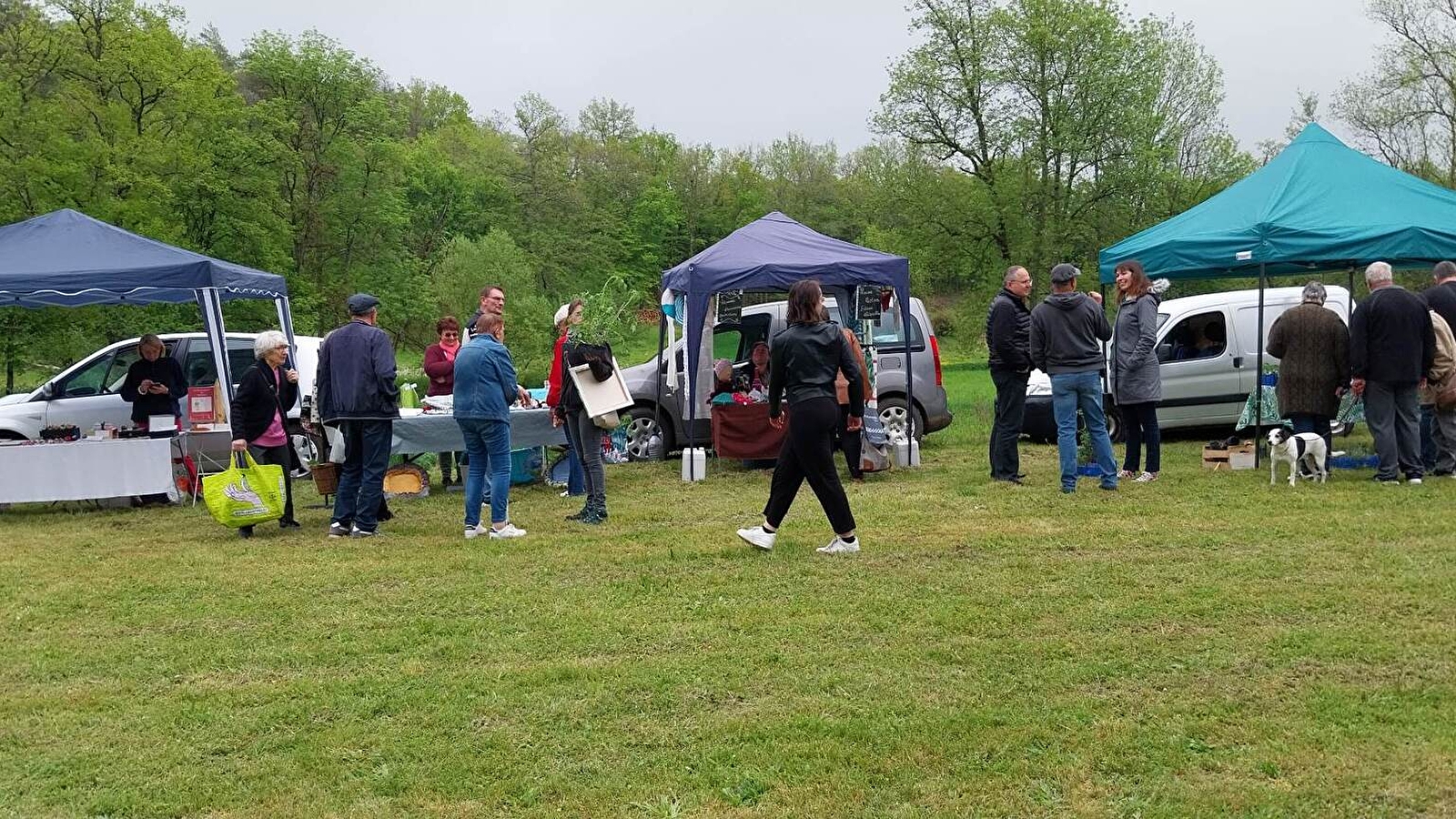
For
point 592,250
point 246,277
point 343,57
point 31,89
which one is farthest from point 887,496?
point 592,250

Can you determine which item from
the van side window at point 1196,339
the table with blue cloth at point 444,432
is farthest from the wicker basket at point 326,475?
the van side window at point 1196,339

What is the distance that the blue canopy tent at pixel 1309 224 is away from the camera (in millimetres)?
8977

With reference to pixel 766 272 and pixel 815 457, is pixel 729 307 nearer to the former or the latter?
pixel 766 272

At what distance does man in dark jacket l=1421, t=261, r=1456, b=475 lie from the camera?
898 centimetres

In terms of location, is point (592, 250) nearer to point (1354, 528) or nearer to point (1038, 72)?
point (1038, 72)

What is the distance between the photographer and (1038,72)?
31.0 metres

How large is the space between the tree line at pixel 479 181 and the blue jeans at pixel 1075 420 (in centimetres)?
966

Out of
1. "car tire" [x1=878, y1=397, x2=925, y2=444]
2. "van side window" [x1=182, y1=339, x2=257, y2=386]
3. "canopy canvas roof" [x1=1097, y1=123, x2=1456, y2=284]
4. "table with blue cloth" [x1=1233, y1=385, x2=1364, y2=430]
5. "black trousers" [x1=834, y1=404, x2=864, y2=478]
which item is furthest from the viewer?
"van side window" [x1=182, y1=339, x2=257, y2=386]

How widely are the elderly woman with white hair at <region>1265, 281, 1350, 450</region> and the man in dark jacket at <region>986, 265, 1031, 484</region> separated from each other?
199 cm

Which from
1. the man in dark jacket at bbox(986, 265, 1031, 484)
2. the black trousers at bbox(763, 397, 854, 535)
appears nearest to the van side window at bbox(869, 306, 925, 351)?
the man in dark jacket at bbox(986, 265, 1031, 484)

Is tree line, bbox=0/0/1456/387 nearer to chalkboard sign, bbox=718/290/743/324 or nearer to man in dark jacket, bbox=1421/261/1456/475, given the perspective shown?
chalkboard sign, bbox=718/290/743/324

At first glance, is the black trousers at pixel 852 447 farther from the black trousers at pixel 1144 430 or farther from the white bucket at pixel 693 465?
the black trousers at pixel 1144 430

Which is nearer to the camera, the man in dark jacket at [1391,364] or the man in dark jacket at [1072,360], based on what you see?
the man in dark jacket at [1391,364]

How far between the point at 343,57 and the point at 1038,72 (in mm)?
19869
